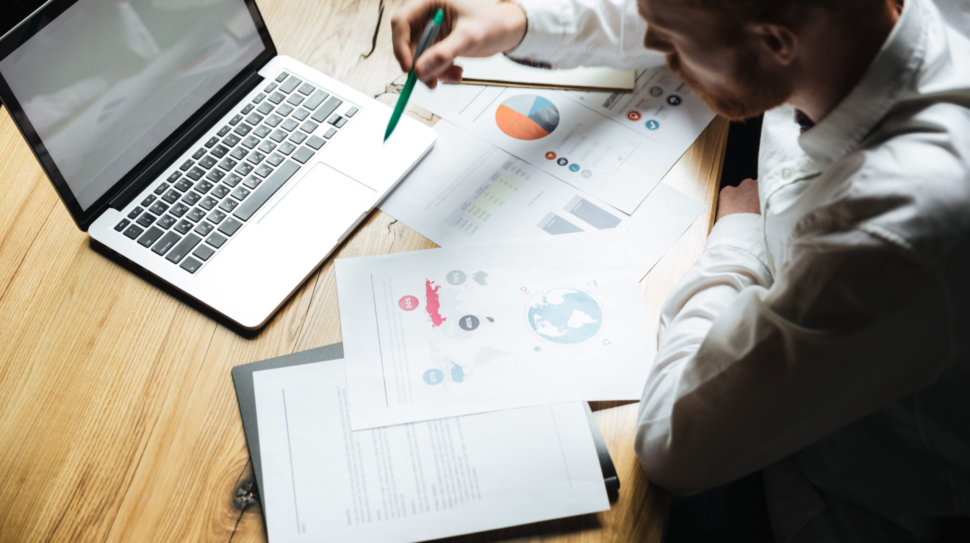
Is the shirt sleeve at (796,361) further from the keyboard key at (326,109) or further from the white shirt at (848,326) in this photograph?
the keyboard key at (326,109)

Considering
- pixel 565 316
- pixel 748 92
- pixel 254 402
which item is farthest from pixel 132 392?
pixel 748 92

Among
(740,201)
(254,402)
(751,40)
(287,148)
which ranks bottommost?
(740,201)

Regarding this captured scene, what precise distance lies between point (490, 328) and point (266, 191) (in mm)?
346

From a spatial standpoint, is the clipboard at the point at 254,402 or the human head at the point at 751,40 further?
the clipboard at the point at 254,402

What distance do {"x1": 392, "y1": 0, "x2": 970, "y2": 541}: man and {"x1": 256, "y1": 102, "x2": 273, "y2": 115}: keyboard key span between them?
0.66 feet

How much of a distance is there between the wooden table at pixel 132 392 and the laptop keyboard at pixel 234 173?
0.23 ft

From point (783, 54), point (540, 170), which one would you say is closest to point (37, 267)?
point (540, 170)

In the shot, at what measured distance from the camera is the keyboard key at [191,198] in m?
0.79

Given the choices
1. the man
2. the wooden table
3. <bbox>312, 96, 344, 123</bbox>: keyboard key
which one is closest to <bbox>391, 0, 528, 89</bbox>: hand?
the man

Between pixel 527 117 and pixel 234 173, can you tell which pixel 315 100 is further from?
pixel 527 117

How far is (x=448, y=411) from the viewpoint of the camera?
68 centimetres

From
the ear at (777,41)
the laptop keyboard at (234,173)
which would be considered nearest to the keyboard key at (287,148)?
the laptop keyboard at (234,173)

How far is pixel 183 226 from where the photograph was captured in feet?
2.54

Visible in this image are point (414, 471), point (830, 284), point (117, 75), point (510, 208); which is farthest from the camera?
point (510, 208)
